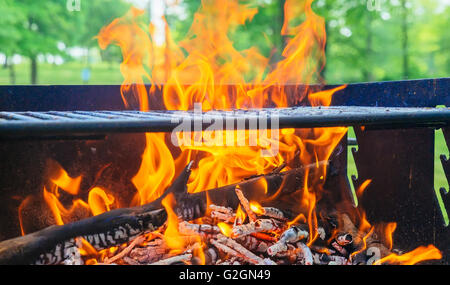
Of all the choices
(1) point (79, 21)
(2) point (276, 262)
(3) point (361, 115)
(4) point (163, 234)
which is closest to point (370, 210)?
(2) point (276, 262)

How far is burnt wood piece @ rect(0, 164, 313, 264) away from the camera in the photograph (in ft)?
6.38

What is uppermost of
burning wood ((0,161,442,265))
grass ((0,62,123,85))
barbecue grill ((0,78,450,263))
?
grass ((0,62,123,85))

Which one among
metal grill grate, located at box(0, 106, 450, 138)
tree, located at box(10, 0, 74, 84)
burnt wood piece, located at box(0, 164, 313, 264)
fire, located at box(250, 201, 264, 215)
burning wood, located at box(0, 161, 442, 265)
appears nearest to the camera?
metal grill grate, located at box(0, 106, 450, 138)

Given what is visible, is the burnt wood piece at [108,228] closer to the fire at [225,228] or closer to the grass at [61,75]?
the fire at [225,228]

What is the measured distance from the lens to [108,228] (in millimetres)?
2100

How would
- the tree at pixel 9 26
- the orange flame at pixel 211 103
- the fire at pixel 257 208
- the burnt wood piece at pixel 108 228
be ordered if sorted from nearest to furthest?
1. the burnt wood piece at pixel 108 228
2. the fire at pixel 257 208
3. the orange flame at pixel 211 103
4. the tree at pixel 9 26

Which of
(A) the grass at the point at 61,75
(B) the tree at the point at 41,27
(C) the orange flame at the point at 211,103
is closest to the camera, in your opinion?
(C) the orange flame at the point at 211,103


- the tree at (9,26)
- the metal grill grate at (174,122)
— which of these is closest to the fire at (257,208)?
the metal grill grate at (174,122)

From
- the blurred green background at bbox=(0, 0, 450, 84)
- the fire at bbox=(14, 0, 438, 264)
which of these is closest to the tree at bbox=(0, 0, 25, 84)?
the blurred green background at bbox=(0, 0, 450, 84)

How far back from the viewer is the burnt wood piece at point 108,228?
6.38 ft

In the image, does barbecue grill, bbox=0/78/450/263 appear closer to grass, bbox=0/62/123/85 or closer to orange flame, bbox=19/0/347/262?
orange flame, bbox=19/0/347/262

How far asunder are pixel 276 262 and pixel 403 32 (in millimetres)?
14704

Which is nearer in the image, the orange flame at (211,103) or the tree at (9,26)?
the orange flame at (211,103)
